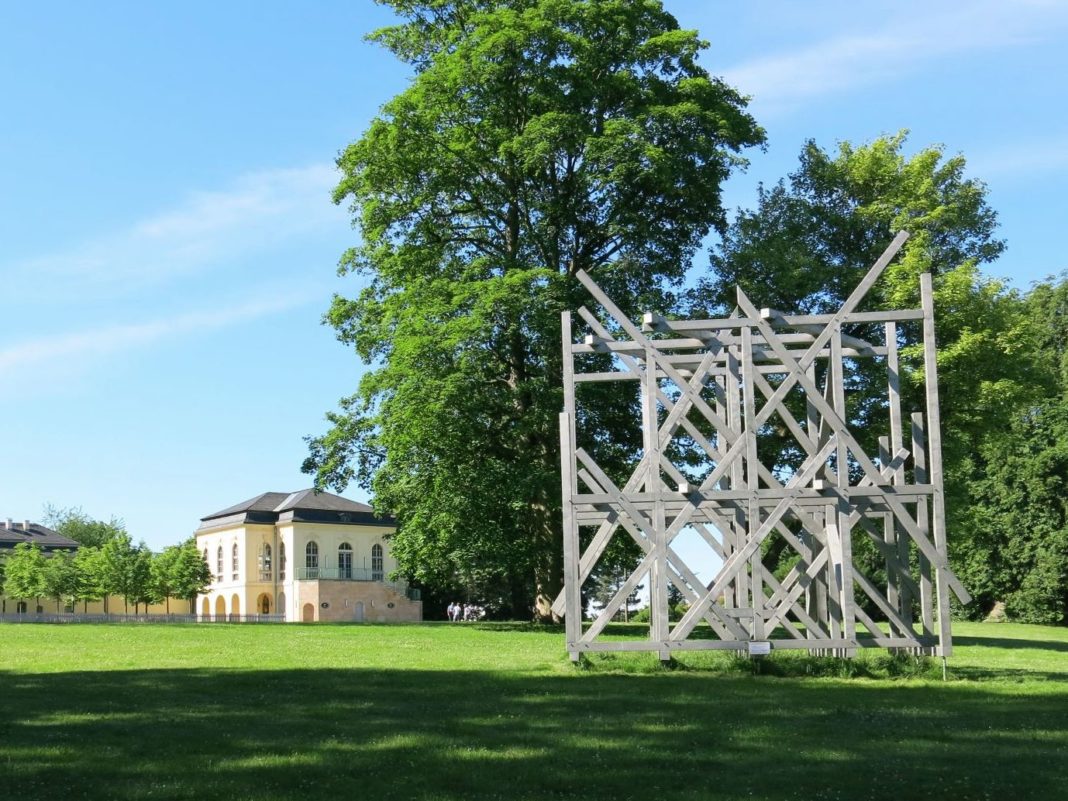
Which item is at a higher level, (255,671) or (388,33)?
(388,33)

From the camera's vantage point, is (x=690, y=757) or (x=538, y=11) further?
(x=538, y=11)

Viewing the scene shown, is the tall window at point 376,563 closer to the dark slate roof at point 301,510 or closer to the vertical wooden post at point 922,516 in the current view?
the dark slate roof at point 301,510

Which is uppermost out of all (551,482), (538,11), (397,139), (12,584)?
(538,11)

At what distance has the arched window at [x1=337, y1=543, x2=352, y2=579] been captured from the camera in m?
90.7

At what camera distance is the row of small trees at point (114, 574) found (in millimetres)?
84000

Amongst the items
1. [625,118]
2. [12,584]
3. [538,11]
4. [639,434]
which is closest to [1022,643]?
[639,434]

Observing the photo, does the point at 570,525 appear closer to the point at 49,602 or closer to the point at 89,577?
the point at 89,577

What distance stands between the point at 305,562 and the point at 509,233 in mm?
57832

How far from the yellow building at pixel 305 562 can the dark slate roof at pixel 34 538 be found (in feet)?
68.8

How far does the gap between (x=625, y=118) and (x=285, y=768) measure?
2578 centimetres

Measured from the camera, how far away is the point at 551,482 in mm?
31906

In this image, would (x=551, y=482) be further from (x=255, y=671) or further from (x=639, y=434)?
(x=255, y=671)

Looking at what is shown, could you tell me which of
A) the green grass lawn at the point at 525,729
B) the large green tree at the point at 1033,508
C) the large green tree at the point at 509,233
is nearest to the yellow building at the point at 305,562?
the large green tree at the point at 1033,508

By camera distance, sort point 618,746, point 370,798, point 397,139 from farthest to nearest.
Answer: point 397,139
point 618,746
point 370,798
